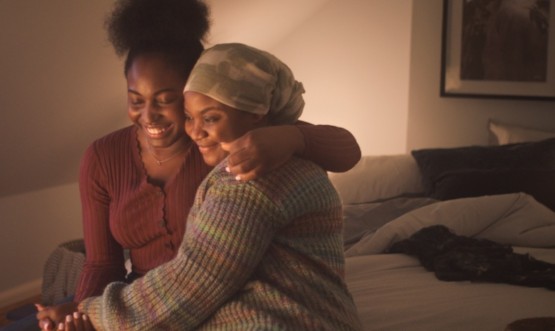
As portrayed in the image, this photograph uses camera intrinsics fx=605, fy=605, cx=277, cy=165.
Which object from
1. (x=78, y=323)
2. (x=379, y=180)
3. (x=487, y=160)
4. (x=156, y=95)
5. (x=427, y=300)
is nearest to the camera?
(x=78, y=323)

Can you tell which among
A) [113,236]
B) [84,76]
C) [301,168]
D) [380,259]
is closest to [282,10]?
[84,76]

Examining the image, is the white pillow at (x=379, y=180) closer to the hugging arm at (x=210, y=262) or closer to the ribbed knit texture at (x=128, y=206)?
the ribbed knit texture at (x=128, y=206)

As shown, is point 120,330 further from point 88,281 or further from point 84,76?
point 84,76

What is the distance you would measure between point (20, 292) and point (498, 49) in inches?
112

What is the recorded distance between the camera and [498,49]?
125 inches

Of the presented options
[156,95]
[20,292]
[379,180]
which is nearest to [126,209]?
[156,95]

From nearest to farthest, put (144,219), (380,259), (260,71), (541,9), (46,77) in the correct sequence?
(260,71), (144,219), (380,259), (46,77), (541,9)

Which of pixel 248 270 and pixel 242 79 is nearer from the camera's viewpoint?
pixel 248 270

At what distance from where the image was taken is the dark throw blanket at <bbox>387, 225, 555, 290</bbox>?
73.4 inches

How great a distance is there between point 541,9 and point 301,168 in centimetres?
249

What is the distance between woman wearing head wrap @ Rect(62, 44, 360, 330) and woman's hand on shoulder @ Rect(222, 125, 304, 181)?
16mm

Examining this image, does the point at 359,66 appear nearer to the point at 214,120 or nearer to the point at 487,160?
the point at 487,160

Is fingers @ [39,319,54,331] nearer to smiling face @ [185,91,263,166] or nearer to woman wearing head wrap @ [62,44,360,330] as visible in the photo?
woman wearing head wrap @ [62,44,360,330]

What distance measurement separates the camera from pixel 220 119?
3.53ft
